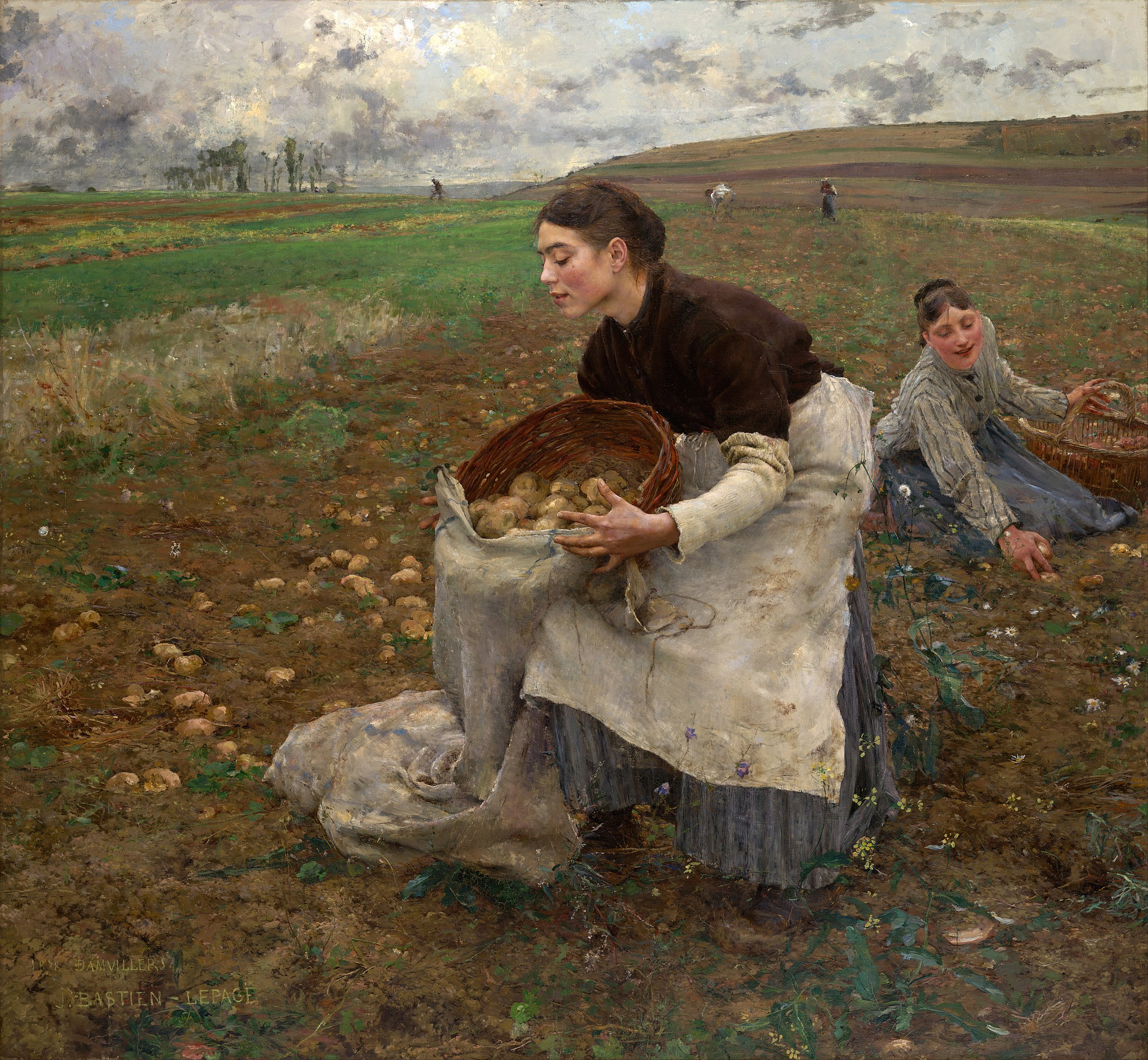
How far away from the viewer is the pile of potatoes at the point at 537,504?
2150 millimetres

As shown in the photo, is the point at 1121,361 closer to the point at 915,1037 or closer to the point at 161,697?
the point at 915,1037

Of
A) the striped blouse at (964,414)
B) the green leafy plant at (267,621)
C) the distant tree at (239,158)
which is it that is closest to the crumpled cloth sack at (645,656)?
the green leafy plant at (267,621)

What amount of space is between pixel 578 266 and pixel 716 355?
36 cm

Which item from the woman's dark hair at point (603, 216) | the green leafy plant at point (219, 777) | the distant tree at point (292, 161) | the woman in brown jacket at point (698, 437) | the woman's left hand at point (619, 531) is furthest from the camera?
the distant tree at point (292, 161)

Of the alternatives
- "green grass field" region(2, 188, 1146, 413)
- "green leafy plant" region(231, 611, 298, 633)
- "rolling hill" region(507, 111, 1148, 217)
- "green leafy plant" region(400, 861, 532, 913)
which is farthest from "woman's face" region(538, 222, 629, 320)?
"green leafy plant" region(231, 611, 298, 633)

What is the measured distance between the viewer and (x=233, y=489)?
4074mm

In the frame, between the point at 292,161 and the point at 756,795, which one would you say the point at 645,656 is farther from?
the point at 292,161

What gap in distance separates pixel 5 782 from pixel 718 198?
11.0 feet

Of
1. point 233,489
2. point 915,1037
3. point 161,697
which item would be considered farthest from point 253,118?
point 915,1037

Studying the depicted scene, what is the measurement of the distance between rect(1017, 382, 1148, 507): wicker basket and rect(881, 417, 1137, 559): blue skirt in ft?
0.20

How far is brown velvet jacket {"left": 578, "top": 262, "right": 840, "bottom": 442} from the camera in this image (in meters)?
2.01

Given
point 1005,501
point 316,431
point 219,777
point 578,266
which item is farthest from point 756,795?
point 316,431

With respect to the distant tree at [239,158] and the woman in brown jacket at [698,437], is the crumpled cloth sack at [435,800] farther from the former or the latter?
the distant tree at [239,158]

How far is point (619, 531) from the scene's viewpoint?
5.94 feet
